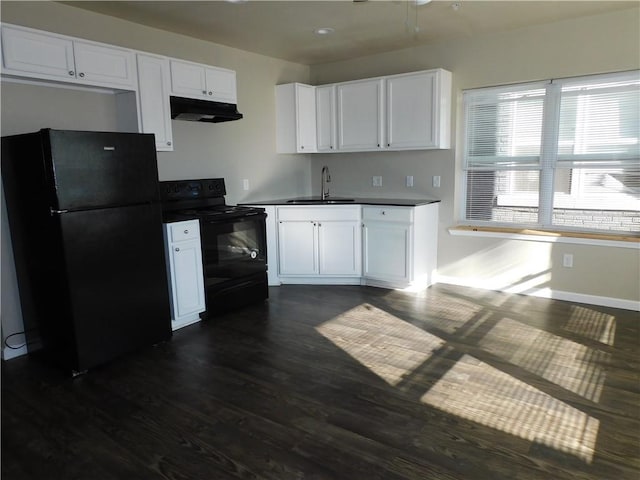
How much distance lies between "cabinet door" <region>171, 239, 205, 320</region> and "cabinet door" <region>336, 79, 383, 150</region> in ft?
6.96

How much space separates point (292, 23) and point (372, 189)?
206 centimetres

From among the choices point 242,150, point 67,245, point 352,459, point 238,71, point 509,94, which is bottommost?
point 352,459

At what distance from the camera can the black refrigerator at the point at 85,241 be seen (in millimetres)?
2748

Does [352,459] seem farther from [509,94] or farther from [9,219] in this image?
[509,94]

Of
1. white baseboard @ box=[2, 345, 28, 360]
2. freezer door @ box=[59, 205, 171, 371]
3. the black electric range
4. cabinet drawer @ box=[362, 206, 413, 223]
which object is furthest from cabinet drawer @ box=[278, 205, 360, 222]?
white baseboard @ box=[2, 345, 28, 360]

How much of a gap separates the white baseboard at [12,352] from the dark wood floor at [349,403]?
0.28ft

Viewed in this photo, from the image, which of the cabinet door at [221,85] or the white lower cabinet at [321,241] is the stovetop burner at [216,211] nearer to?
the white lower cabinet at [321,241]

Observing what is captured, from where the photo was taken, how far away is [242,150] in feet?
15.6

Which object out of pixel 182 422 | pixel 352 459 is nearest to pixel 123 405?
pixel 182 422

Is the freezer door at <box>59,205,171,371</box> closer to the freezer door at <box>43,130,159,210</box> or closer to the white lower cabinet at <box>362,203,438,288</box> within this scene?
the freezer door at <box>43,130,159,210</box>

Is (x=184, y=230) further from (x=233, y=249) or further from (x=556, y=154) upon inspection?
(x=556, y=154)

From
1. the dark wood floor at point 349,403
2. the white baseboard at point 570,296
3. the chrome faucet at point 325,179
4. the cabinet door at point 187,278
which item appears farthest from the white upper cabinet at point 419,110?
the cabinet door at point 187,278

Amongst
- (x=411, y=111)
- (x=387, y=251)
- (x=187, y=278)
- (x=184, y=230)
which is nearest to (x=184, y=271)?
(x=187, y=278)

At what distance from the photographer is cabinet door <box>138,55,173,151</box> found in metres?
3.50
